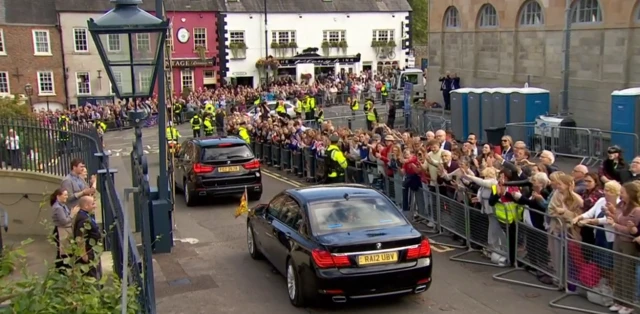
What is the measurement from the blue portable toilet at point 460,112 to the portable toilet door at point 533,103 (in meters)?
2.73

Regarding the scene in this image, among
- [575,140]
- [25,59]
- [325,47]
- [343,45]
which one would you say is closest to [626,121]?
[575,140]

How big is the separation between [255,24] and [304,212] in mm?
49102

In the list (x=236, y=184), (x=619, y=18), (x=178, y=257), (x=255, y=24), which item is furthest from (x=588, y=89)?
(x=255, y=24)

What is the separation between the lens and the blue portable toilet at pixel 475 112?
25812 millimetres

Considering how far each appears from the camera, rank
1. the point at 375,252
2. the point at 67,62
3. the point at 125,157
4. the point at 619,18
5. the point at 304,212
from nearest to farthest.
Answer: the point at 375,252 → the point at 304,212 → the point at 619,18 → the point at 125,157 → the point at 67,62

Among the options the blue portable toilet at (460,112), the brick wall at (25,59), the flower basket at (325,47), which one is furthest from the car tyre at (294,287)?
the flower basket at (325,47)

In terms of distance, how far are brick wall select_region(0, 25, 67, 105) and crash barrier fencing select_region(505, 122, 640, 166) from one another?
3968 cm

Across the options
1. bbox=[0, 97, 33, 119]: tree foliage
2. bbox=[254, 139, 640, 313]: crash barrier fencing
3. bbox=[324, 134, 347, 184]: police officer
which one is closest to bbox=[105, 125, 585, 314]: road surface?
bbox=[254, 139, 640, 313]: crash barrier fencing

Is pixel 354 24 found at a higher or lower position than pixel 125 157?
higher

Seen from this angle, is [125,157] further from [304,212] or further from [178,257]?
[304,212]

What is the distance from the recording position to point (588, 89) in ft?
82.7

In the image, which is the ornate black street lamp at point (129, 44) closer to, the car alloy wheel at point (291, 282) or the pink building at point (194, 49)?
the car alloy wheel at point (291, 282)

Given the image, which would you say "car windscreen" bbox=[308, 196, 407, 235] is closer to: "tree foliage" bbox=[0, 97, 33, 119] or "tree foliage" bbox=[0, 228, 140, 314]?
"tree foliage" bbox=[0, 228, 140, 314]

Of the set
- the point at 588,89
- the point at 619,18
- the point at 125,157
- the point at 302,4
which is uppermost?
the point at 302,4
